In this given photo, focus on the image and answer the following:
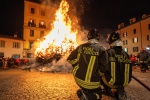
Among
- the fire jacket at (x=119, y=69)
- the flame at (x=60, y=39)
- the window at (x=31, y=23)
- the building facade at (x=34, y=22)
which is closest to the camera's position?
the fire jacket at (x=119, y=69)

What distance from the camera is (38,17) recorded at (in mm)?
44938

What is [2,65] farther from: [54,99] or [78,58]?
[78,58]

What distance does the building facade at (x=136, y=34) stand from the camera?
3626 cm

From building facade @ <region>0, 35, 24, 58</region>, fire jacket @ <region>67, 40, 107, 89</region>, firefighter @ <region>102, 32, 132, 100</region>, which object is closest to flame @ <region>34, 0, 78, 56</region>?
firefighter @ <region>102, 32, 132, 100</region>

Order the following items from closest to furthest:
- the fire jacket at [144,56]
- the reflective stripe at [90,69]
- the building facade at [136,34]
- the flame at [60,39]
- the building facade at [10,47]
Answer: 1. the reflective stripe at [90,69]
2. the fire jacket at [144,56]
3. the flame at [60,39]
4. the building facade at [10,47]
5. the building facade at [136,34]

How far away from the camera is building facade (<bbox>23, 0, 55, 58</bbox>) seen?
42.5m

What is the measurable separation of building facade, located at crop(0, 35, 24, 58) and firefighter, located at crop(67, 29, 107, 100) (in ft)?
110

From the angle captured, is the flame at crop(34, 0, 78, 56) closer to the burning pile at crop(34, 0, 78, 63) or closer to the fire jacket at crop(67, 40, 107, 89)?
the burning pile at crop(34, 0, 78, 63)

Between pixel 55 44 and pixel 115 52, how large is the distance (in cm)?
1475

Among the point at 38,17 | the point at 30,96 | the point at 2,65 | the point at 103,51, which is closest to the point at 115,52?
the point at 103,51

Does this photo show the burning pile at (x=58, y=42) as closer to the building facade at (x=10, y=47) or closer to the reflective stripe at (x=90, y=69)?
the reflective stripe at (x=90, y=69)

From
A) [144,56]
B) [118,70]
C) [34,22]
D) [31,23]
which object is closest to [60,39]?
[144,56]

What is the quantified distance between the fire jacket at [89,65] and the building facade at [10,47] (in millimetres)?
33376

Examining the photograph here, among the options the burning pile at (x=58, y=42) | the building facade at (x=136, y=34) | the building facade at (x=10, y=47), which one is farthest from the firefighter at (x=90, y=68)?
the building facade at (x=136, y=34)
